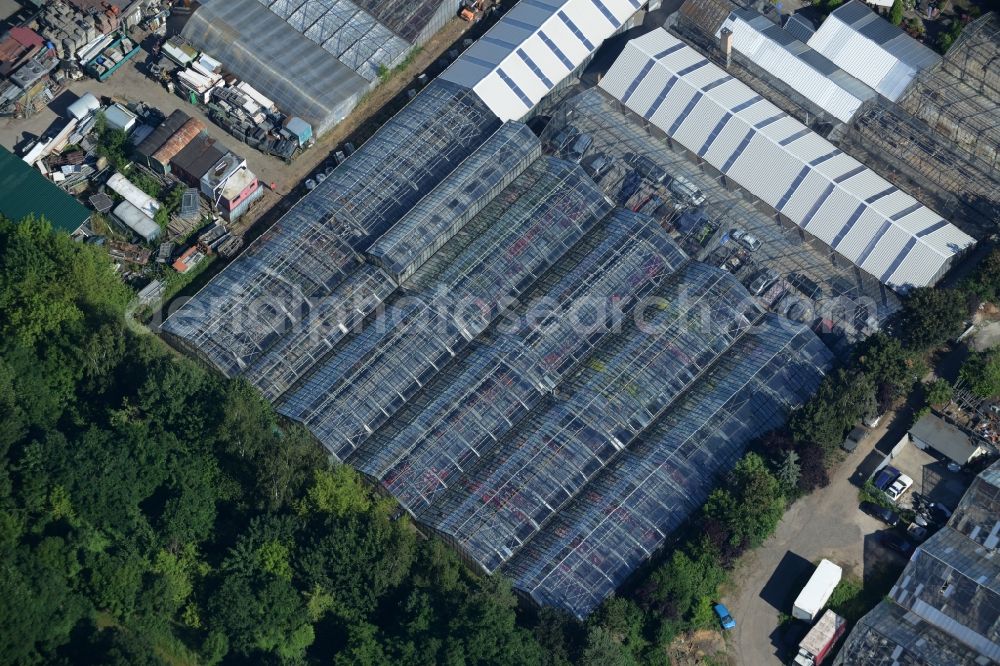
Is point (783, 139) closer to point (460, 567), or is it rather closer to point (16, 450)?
point (460, 567)

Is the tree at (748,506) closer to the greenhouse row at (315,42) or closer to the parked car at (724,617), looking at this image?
the parked car at (724,617)

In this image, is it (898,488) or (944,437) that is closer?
(898,488)

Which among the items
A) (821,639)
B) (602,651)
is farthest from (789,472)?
(602,651)

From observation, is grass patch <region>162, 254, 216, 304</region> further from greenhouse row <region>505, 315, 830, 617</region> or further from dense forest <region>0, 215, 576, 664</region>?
greenhouse row <region>505, 315, 830, 617</region>

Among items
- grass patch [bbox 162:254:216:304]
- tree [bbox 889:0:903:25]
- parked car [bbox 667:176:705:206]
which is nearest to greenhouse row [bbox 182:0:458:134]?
grass patch [bbox 162:254:216:304]

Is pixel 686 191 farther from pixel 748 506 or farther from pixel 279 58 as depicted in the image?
pixel 279 58

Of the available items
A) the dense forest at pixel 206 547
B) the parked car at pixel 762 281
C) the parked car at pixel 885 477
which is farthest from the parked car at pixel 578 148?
the parked car at pixel 885 477
